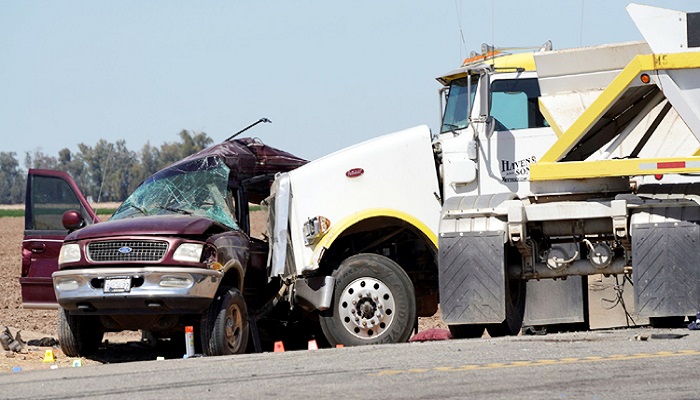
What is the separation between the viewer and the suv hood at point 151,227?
42.9 ft

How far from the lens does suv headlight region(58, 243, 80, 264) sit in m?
13.2

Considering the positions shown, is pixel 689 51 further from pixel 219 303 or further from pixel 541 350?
pixel 219 303

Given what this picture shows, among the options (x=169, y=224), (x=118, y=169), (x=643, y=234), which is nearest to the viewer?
(x=643, y=234)

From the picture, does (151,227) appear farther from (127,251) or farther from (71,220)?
(71,220)

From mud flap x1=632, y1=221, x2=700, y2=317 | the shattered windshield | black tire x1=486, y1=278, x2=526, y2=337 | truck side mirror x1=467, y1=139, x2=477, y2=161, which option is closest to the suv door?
the shattered windshield

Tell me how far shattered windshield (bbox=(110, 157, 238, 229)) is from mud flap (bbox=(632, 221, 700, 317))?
4674mm

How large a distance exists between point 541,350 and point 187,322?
436 cm

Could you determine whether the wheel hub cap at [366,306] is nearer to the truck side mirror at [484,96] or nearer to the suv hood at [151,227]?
the suv hood at [151,227]

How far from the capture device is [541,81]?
45.0 feet

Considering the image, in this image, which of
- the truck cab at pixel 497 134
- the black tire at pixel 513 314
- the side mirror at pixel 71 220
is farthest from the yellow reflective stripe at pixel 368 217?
the side mirror at pixel 71 220

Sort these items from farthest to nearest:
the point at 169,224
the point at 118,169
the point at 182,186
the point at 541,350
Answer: the point at 118,169
the point at 182,186
the point at 169,224
the point at 541,350

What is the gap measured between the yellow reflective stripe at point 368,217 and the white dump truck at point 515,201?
2 cm

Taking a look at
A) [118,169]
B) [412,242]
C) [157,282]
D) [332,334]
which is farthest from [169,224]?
[118,169]

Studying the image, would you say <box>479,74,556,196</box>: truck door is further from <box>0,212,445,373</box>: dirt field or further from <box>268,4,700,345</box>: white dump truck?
<box>0,212,445,373</box>: dirt field
